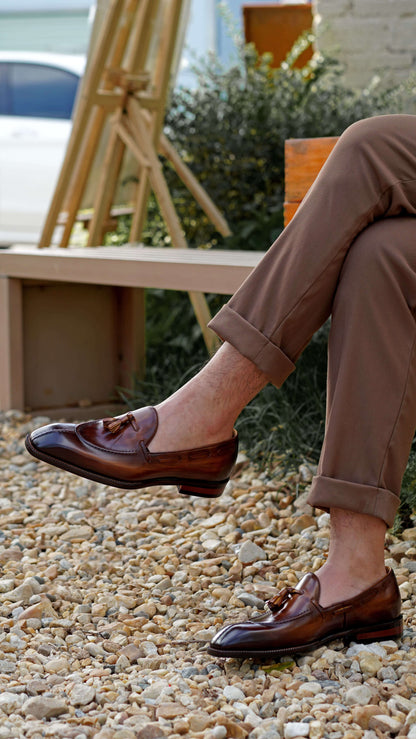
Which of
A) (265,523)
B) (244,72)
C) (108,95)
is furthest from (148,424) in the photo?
(244,72)

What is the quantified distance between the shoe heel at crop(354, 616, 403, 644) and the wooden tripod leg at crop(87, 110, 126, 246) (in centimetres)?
214

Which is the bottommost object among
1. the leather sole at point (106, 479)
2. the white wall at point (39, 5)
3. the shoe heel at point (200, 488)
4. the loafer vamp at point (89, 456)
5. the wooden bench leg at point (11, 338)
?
the white wall at point (39, 5)

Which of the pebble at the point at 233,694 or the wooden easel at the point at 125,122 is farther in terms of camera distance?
the wooden easel at the point at 125,122

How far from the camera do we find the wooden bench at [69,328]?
2.87m

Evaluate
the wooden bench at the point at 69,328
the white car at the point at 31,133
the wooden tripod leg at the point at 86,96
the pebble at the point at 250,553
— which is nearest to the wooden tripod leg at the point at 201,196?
the wooden bench at the point at 69,328

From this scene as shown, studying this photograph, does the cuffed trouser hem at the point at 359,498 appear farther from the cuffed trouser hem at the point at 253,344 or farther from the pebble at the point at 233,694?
the pebble at the point at 233,694

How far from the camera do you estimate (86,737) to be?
1180mm

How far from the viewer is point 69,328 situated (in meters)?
3.12

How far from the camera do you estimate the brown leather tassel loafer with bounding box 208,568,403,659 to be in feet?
4.37

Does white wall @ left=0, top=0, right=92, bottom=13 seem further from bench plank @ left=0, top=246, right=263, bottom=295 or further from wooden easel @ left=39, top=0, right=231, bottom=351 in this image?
bench plank @ left=0, top=246, right=263, bottom=295

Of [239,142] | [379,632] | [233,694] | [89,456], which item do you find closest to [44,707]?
[233,694]

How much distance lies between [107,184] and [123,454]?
2022mm

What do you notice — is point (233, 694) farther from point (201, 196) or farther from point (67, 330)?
point (201, 196)

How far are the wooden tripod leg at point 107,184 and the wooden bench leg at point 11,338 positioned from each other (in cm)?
45
